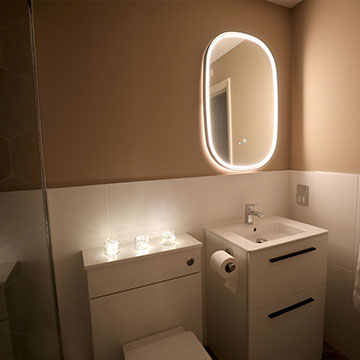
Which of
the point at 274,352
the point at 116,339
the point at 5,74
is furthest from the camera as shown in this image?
the point at 274,352

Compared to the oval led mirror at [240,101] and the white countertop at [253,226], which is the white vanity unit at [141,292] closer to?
the white countertop at [253,226]

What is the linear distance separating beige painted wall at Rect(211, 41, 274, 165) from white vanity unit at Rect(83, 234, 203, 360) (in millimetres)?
755

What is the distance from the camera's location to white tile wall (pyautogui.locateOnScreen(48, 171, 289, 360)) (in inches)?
48.0

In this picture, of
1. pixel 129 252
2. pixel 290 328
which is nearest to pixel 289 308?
pixel 290 328

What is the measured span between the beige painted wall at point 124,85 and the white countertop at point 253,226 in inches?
14.2

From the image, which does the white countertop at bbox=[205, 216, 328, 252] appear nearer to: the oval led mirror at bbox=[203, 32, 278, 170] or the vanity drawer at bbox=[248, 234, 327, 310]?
the vanity drawer at bbox=[248, 234, 327, 310]

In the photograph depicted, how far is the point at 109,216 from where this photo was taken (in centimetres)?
129

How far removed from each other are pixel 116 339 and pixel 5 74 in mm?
1254

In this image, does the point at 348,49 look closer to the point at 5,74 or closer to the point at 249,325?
the point at 249,325

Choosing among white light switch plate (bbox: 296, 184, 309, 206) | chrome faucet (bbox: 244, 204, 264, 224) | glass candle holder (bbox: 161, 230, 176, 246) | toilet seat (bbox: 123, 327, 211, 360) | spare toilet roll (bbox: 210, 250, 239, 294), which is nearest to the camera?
toilet seat (bbox: 123, 327, 211, 360)

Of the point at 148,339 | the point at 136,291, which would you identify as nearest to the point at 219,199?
the point at 136,291

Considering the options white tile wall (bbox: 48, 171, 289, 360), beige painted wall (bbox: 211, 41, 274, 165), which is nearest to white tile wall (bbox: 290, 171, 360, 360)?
beige painted wall (bbox: 211, 41, 274, 165)

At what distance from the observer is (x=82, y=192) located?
123 centimetres

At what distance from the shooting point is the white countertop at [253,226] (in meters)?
A: 1.19
